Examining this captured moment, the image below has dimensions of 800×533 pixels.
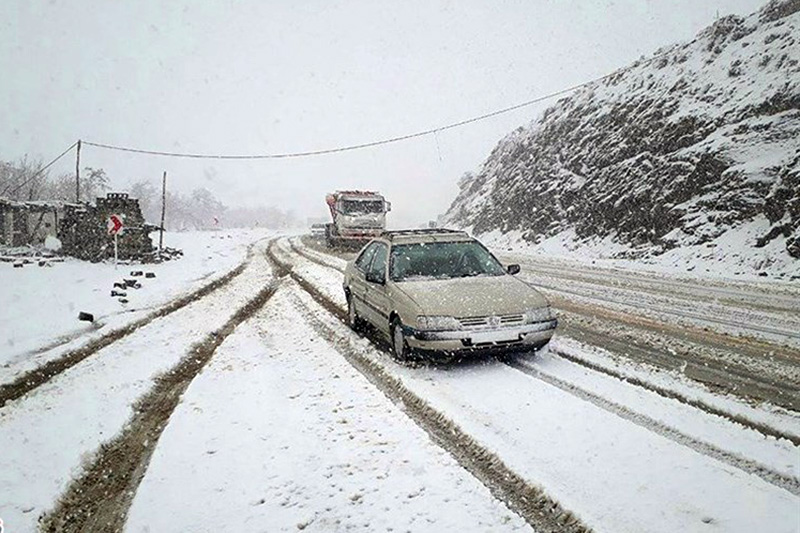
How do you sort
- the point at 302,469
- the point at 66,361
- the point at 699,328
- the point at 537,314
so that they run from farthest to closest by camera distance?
the point at 699,328 < the point at 66,361 < the point at 537,314 < the point at 302,469

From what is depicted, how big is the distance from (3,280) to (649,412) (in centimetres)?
1858

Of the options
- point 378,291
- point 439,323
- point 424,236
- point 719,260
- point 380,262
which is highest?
point 424,236

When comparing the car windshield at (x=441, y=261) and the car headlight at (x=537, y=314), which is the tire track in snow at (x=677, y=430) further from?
the car windshield at (x=441, y=261)

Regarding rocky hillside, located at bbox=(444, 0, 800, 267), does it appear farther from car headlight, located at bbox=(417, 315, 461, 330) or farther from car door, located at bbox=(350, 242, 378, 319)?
car headlight, located at bbox=(417, 315, 461, 330)

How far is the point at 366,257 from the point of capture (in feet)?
28.6

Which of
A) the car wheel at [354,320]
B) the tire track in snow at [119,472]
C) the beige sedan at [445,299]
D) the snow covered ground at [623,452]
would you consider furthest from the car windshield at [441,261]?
the tire track in snow at [119,472]

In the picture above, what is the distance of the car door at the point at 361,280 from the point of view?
8.08 metres

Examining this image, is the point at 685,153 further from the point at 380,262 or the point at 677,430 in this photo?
the point at 677,430

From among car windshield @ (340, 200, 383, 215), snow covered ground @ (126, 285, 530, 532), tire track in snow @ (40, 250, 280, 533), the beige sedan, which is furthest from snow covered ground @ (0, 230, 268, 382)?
car windshield @ (340, 200, 383, 215)

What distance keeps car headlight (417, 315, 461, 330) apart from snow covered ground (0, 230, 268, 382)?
519cm

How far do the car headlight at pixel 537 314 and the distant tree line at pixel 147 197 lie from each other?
3815 centimetres

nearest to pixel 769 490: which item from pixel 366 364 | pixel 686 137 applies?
pixel 366 364

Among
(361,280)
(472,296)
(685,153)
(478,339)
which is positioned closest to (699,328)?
(472,296)

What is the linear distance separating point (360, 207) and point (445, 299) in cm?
2295
